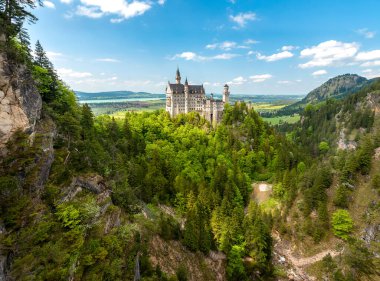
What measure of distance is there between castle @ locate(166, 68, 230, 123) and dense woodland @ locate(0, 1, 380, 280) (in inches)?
203

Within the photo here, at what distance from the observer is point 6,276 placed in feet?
61.8

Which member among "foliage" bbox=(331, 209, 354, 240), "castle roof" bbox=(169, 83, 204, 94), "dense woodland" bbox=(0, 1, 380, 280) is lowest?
"foliage" bbox=(331, 209, 354, 240)

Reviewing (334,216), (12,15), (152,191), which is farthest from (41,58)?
(334,216)

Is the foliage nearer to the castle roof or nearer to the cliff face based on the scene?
the cliff face

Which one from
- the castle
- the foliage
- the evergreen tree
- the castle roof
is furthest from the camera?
the castle roof

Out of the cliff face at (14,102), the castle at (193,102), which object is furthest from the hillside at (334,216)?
the cliff face at (14,102)

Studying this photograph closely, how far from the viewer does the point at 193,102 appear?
12019 cm

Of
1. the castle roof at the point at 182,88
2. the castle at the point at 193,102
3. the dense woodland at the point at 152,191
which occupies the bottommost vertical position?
the dense woodland at the point at 152,191

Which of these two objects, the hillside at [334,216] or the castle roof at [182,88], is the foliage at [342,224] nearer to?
the hillside at [334,216]

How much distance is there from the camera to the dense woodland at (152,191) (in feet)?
75.4

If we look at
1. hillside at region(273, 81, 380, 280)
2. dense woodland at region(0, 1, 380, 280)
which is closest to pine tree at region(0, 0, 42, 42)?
dense woodland at region(0, 1, 380, 280)

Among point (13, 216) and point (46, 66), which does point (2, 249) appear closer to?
point (13, 216)

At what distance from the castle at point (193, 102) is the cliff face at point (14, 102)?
295ft

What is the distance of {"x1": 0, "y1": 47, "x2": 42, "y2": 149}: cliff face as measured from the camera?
23.2 meters
